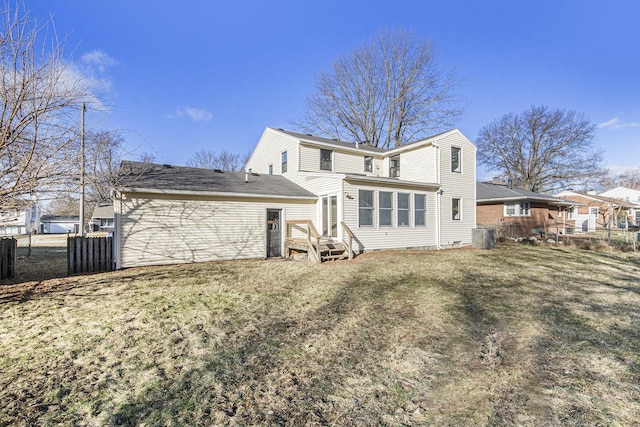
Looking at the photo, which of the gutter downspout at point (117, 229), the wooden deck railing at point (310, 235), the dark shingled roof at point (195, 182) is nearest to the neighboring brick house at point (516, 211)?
the wooden deck railing at point (310, 235)

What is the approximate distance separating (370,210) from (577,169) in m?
29.5

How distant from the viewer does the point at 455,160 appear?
1494cm

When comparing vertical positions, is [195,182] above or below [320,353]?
above

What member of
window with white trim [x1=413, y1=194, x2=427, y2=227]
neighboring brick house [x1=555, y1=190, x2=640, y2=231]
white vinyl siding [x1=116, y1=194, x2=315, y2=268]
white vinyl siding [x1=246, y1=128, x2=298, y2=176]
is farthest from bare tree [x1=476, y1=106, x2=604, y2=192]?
white vinyl siding [x1=116, y1=194, x2=315, y2=268]

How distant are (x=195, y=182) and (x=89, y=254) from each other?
4.12 metres

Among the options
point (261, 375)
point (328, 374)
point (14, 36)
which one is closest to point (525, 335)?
point (328, 374)

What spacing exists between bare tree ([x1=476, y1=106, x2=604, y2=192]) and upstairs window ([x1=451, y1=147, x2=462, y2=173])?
69.1 ft

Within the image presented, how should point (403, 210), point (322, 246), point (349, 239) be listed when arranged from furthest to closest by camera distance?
1. point (403, 210)
2. point (349, 239)
3. point (322, 246)

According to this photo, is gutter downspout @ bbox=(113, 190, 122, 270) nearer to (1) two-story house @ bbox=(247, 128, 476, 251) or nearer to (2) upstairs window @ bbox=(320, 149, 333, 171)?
(1) two-story house @ bbox=(247, 128, 476, 251)

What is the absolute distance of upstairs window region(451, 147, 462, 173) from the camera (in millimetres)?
14805

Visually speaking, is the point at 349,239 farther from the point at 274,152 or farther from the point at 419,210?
the point at 274,152

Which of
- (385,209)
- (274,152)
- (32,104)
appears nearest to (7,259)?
(32,104)

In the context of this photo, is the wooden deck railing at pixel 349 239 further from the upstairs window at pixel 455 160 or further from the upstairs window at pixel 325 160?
the upstairs window at pixel 455 160

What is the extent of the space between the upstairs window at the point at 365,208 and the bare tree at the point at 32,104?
885cm
